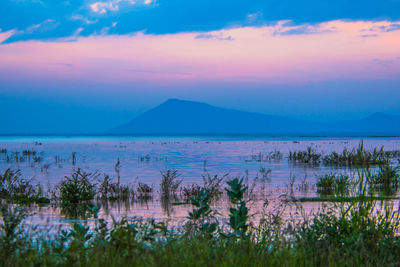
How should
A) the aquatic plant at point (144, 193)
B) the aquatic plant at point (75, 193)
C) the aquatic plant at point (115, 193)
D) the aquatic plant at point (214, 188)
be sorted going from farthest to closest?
the aquatic plant at point (144, 193) < the aquatic plant at point (115, 193) < the aquatic plant at point (75, 193) < the aquatic plant at point (214, 188)

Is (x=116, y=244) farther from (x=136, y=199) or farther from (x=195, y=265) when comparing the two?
(x=136, y=199)

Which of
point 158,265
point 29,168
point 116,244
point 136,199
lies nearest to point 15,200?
point 136,199

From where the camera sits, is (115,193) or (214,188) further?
(115,193)

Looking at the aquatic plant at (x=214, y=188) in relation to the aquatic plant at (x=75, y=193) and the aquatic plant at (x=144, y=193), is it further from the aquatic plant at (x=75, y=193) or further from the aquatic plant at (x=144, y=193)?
the aquatic plant at (x=75, y=193)

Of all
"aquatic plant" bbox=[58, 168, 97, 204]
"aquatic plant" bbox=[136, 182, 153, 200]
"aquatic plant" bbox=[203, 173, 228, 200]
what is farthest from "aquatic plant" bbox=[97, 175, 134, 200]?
"aquatic plant" bbox=[203, 173, 228, 200]

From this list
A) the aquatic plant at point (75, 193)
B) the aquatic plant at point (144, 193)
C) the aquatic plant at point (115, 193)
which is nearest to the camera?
the aquatic plant at point (75, 193)

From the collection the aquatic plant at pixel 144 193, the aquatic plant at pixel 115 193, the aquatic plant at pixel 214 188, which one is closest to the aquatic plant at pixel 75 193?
the aquatic plant at pixel 115 193

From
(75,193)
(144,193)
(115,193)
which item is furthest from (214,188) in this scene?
(75,193)

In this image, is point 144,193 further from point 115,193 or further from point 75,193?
point 75,193

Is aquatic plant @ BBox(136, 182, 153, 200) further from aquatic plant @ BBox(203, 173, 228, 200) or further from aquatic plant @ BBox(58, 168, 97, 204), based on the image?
aquatic plant @ BBox(203, 173, 228, 200)

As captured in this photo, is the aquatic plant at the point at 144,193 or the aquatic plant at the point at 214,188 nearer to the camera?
the aquatic plant at the point at 214,188

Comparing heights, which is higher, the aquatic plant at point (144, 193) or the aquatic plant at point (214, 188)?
the aquatic plant at point (214, 188)

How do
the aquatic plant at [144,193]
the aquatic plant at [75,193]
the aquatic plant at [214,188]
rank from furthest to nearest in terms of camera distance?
the aquatic plant at [144,193]
the aquatic plant at [75,193]
the aquatic plant at [214,188]

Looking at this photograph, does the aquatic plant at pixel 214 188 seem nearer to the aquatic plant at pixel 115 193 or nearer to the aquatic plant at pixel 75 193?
the aquatic plant at pixel 115 193
